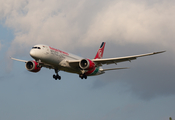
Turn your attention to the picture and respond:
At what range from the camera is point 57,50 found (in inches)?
1793

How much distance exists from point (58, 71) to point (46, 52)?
30.4ft

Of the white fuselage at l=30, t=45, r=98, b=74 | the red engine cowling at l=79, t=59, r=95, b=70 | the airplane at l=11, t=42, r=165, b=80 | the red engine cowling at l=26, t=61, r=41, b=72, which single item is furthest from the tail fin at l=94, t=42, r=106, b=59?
the red engine cowling at l=26, t=61, r=41, b=72

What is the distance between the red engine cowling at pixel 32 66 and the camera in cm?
4916

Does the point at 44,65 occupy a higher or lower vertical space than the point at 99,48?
lower

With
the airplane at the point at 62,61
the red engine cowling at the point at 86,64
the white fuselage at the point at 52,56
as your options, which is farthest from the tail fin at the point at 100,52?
the red engine cowling at the point at 86,64

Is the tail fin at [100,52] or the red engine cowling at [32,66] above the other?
the tail fin at [100,52]

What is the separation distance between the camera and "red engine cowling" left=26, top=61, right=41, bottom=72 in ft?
161

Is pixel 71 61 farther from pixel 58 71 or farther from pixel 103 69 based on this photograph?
pixel 103 69

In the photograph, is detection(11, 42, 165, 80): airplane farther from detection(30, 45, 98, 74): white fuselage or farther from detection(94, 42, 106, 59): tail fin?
detection(94, 42, 106, 59): tail fin

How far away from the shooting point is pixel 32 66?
1949 inches

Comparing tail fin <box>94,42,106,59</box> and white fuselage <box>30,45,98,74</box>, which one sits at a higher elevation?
tail fin <box>94,42,106,59</box>

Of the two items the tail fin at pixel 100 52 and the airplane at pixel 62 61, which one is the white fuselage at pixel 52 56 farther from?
the tail fin at pixel 100 52

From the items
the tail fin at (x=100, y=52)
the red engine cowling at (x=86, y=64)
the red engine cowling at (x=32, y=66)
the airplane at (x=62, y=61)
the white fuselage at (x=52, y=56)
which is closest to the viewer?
the white fuselage at (x=52, y=56)

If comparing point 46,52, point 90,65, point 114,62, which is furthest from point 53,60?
point 114,62
